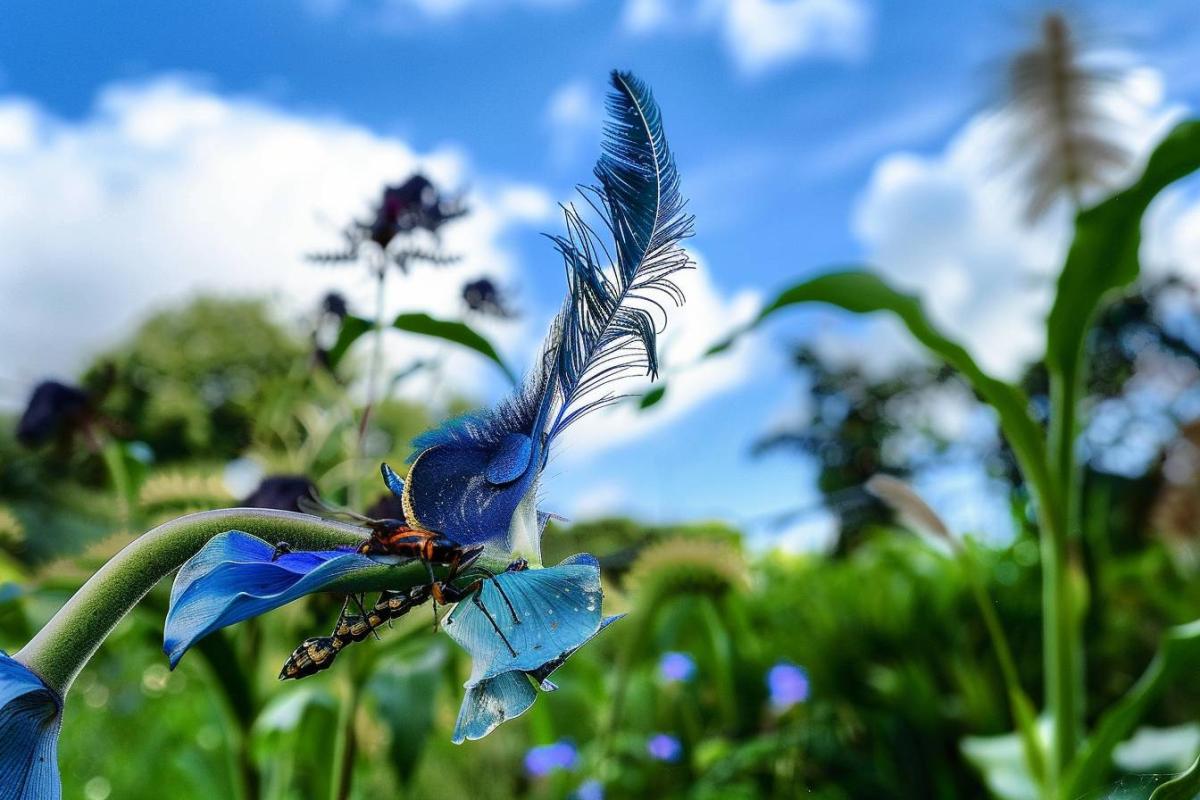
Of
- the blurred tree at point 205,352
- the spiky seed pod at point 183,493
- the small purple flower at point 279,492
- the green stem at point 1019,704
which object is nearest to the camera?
the small purple flower at point 279,492

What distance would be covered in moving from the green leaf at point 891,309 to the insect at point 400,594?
3.22ft

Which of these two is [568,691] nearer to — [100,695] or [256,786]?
[256,786]

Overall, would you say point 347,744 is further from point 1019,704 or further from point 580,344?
point 1019,704

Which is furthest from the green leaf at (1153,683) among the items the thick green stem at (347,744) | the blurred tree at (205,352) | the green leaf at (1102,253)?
the blurred tree at (205,352)

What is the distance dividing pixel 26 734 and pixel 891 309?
1122 mm

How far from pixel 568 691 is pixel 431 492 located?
1.80 meters

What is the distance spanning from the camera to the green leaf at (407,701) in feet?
2.87

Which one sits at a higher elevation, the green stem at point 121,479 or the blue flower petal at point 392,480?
the green stem at point 121,479

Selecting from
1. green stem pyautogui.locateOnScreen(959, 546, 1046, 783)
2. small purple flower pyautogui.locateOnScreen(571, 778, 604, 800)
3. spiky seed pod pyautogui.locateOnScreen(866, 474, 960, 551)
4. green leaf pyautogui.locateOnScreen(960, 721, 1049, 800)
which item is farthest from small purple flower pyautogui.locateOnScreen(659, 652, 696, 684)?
spiky seed pod pyautogui.locateOnScreen(866, 474, 960, 551)

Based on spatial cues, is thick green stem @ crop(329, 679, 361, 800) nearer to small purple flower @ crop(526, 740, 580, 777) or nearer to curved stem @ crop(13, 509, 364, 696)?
curved stem @ crop(13, 509, 364, 696)

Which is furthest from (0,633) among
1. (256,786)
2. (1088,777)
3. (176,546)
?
(1088,777)

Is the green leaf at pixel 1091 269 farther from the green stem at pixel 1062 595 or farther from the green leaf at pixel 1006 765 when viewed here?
the green leaf at pixel 1006 765

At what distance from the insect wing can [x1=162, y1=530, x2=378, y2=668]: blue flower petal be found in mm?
53

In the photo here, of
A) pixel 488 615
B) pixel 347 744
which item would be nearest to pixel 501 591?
pixel 488 615
